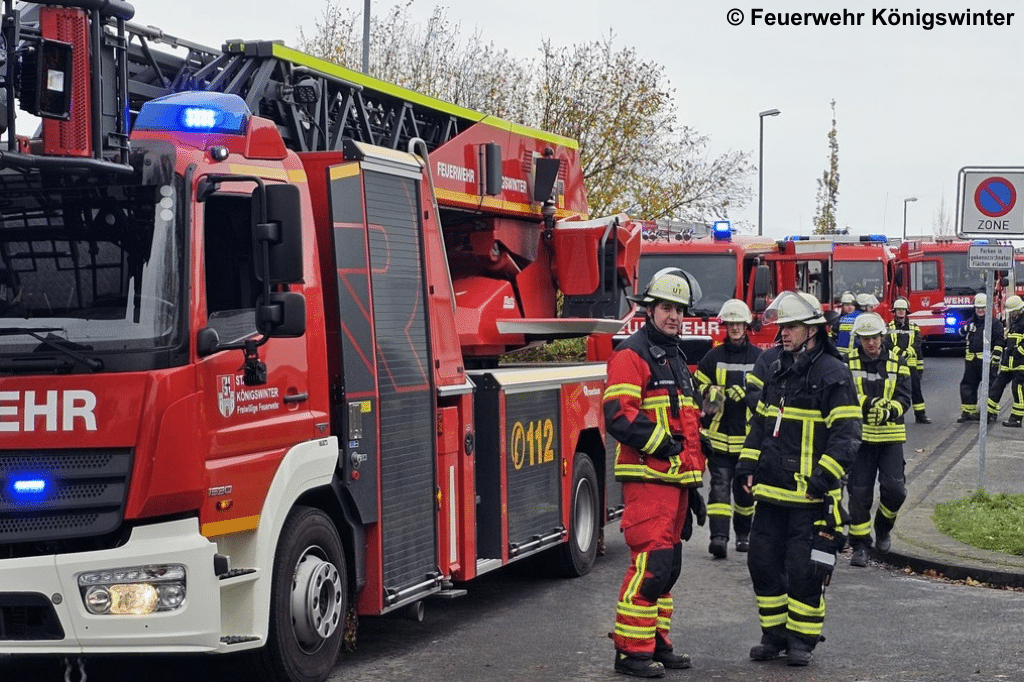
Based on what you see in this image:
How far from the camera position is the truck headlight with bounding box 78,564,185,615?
18.9ft

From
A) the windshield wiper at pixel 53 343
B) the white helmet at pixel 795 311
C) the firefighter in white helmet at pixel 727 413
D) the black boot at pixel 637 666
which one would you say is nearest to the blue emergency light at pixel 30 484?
the windshield wiper at pixel 53 343

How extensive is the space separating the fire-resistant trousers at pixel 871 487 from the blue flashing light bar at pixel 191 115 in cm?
587

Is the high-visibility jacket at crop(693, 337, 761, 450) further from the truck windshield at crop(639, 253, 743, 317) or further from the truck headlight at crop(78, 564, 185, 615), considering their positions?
the truck windshield at crop(639, 253, 743, 317)

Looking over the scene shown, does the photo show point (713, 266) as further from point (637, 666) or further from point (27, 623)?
point (27, 623)

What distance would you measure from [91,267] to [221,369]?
26.5 inches

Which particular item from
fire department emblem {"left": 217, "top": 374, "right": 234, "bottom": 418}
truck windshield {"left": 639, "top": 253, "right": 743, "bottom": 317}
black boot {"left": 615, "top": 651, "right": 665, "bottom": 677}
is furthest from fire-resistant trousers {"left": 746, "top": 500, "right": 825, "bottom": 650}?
truck windshield {"left": 639, "top": 253, "right": 743, "bottom": 317}

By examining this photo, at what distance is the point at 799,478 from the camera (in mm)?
7543

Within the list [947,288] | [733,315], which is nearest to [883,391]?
[733,315]

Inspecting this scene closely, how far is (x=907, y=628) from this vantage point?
832 cm

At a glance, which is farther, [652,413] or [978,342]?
[978,342]

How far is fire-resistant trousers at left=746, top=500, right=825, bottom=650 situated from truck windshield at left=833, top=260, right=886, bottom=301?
22.7 meters

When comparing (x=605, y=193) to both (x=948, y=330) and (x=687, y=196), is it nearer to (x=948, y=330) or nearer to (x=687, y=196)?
(x=687, y=196)

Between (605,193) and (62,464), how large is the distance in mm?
25447

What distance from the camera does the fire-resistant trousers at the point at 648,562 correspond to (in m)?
7.12
